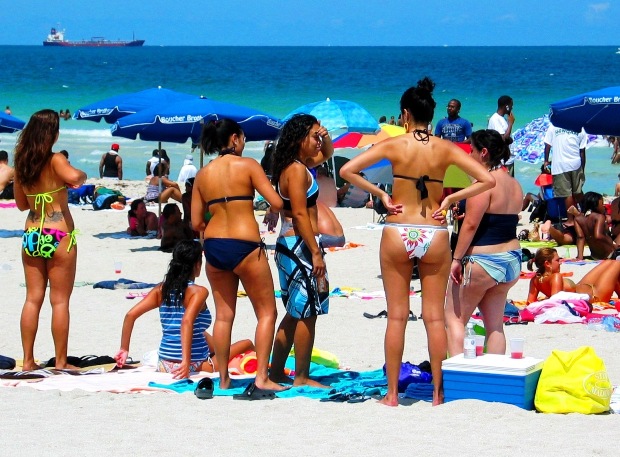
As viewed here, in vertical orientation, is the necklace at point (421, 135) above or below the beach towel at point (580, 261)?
above

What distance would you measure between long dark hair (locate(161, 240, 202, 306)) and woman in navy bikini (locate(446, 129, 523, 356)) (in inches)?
57.1

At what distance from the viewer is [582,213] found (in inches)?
440

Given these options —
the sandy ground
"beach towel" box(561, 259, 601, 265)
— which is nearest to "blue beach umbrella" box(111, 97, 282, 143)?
"beach towel" box(561, 259, 601, 265)

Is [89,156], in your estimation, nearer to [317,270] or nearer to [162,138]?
[162,138]

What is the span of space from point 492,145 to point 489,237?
46cm

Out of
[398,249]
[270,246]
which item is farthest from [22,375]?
[270,246]

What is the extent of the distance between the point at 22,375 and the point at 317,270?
1761 mm

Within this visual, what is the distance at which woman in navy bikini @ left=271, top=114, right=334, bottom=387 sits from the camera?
514 cm

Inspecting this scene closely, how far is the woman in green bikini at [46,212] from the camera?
568 cm

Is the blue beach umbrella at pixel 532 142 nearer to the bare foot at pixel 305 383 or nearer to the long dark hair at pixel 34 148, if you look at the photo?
the bare foot at pixel 305 383

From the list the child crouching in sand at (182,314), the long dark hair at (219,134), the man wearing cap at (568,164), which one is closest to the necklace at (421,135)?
the long dark hair at (219,134)

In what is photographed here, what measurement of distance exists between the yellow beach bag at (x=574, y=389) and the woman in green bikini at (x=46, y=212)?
2631 millimetres

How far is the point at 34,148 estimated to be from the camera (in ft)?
18.6
